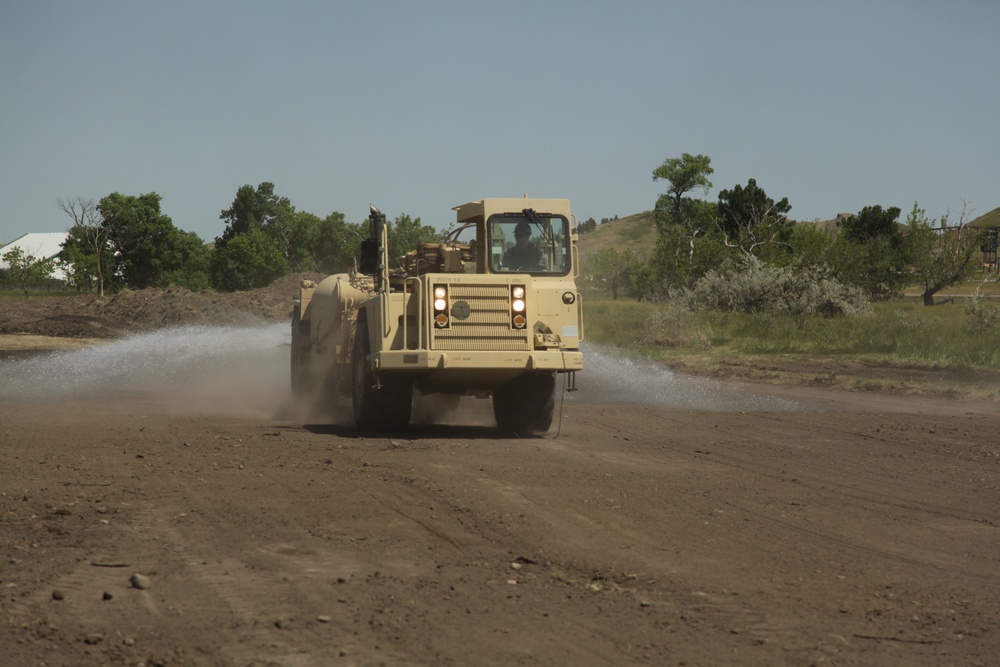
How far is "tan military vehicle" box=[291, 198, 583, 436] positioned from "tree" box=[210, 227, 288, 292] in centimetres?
8346

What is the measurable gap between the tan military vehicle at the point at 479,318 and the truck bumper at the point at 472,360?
0.04ft

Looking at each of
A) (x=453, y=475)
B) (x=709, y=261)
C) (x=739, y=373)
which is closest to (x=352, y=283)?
(x=453, y=475)

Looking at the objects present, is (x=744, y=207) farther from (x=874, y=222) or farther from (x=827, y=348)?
(x=827, y=348)

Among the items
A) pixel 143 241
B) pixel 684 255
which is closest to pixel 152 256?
pixel 143 241

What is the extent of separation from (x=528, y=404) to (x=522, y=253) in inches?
75.8

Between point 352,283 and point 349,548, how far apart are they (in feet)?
29.1

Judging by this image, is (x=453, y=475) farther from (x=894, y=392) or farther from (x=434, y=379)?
(x=894, y=392)

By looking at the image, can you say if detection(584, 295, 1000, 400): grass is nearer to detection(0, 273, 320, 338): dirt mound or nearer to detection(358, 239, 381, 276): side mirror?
detection(358, 239, 381, 276): side mirror

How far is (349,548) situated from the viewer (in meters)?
7.61

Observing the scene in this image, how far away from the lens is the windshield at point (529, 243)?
14.6 metres

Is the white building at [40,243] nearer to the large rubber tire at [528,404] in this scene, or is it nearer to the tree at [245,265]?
the tree at [245,265]

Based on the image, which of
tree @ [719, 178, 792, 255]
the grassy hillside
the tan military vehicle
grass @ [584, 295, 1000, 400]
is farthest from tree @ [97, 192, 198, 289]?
the grassy hillside

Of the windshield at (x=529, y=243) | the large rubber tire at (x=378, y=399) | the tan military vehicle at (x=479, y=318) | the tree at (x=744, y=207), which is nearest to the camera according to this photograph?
the tan military vehicle at (x=479, y=318)

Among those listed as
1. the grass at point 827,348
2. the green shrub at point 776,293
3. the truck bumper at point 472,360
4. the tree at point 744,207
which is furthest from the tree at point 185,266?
the truck bumper at point 472,360
